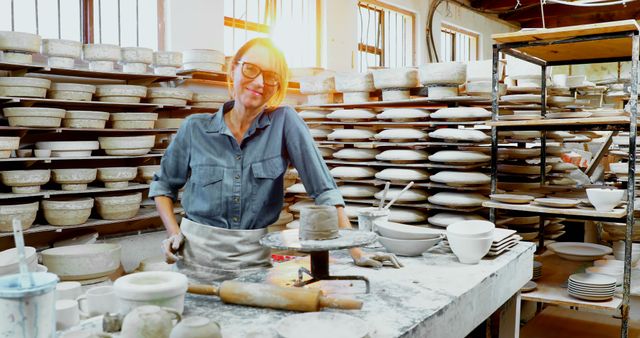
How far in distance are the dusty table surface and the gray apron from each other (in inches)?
5.0

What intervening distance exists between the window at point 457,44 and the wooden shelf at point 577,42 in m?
5.63

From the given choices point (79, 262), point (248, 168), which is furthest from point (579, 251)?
point (79, 262)

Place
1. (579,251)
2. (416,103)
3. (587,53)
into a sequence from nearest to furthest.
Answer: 1. (587,53)
2. (579,251)
3. (416,103)

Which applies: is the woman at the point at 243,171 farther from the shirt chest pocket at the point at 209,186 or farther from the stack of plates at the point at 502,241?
the stack of plates at the point at 502,241

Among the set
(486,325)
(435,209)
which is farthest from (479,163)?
(486,325)

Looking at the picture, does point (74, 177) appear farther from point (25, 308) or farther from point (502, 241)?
point (25, 308)

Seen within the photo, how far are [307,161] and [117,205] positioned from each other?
8.66ft

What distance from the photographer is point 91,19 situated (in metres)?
4.79

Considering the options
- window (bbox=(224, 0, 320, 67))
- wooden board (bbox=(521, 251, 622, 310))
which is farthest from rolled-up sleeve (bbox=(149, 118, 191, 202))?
window (bbox=(224, 0, 320, 67))

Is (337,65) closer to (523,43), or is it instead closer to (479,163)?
(479,163)

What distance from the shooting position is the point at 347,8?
7289mm

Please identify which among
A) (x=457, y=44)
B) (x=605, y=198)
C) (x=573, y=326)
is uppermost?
(x=457, y=44)

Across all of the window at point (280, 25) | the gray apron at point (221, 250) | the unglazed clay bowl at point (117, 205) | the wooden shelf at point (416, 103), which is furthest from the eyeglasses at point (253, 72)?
the window at point (280, 25)

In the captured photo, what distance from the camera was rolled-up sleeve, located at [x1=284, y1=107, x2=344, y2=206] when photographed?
2143mm
